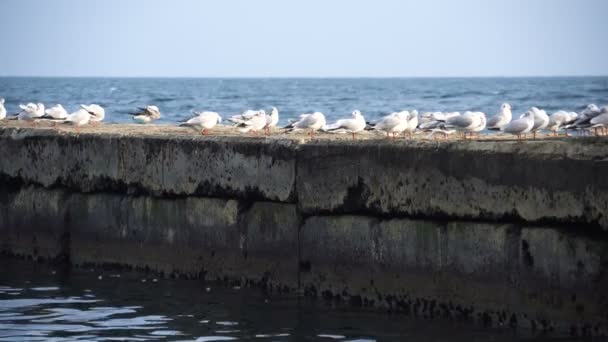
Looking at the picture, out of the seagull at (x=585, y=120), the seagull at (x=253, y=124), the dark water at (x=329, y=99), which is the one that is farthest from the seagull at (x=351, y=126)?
the dark water at (x=329, y=99)

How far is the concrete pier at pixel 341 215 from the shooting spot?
9023mm

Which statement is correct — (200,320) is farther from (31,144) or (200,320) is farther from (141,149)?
(31,144)

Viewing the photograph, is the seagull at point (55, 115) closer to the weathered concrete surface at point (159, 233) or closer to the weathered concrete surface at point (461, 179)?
the weathered concrete surface at point (159, 233)

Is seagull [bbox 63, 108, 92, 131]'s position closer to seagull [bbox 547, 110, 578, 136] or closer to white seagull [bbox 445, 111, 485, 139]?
white seagull [bbox 445, 111, 485, 139]

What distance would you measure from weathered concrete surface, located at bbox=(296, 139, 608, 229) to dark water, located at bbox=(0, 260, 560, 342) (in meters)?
0.92

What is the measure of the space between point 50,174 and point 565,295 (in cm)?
646

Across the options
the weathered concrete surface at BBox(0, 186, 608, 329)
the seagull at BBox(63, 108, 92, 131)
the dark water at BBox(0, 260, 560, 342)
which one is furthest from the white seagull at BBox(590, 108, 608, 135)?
the seagull at BBox(63, 108, 92, 131)

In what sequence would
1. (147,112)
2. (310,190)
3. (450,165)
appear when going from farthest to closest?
(147,112)
(310,190)
(450,165)

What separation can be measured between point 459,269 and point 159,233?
3662 mm

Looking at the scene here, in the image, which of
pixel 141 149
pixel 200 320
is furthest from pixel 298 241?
pixel 141 149

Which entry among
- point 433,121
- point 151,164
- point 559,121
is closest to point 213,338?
point 151,164

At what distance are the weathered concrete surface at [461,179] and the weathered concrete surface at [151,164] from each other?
0.42m

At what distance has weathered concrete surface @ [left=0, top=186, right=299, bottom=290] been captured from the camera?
36.5 ft

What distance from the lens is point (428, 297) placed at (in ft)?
32.3
